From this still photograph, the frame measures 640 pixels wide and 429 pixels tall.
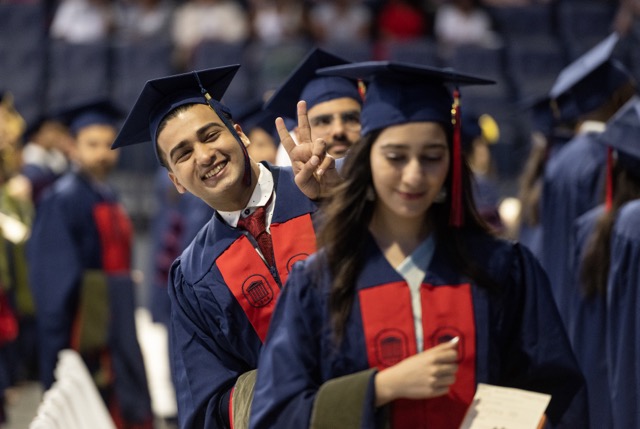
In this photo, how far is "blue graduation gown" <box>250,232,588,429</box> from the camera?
2.42m

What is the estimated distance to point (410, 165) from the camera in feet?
7.84

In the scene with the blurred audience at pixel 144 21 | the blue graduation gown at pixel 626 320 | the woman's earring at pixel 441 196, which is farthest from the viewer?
the blurred audience at pixel 144 21

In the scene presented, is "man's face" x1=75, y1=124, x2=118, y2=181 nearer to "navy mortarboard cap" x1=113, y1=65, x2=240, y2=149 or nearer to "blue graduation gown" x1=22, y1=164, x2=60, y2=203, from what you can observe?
"blue graduation gown" x1=22, y1=164, x2=60, y2=203

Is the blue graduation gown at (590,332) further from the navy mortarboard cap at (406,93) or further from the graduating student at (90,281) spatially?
the graduating student at (90,281)

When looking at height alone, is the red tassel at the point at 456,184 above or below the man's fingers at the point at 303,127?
below

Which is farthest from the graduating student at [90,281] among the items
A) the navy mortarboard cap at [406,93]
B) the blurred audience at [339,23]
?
the blurred audience at [339,23]

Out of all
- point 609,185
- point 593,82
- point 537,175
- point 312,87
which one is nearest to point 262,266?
point 312,87

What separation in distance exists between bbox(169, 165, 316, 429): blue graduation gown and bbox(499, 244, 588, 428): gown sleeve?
0.68m

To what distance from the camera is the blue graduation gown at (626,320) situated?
3.79m

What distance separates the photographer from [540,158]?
6137 millimetres

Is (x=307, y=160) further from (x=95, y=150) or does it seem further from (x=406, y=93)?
(x=95, y=150)

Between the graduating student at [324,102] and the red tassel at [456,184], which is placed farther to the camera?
the graduating student at [324,102]

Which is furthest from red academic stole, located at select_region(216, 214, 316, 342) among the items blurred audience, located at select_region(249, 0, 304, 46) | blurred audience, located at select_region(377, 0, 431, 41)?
blurred audience, located at select_region(377, 0, 431, 41)

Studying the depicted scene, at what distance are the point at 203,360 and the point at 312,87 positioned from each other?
4.58 ft
